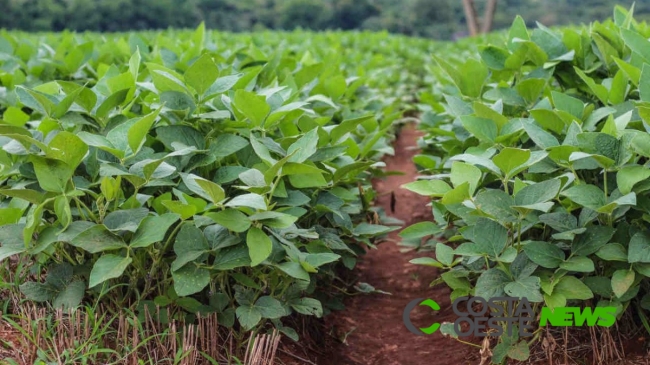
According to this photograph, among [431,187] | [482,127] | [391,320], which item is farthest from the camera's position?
[391,320]

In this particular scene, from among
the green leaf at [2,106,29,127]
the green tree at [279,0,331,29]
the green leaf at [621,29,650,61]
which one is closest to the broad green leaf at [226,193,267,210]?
the green leaf at [2,106,29,127]

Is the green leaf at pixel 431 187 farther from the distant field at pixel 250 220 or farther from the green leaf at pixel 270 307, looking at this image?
the green leaf at pixel 270 307

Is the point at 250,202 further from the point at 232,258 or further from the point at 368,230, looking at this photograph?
the point at 368,230

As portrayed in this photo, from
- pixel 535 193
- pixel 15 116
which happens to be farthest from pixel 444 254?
pixel 15 116

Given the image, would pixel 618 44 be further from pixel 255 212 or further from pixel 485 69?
pixel 255 212

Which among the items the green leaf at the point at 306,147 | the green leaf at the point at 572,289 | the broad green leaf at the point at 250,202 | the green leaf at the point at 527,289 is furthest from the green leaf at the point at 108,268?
the green leaf at the point at 572,289

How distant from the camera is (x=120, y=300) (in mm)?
2057

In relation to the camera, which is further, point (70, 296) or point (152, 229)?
point (70, 296)

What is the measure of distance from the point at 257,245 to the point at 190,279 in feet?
0.78

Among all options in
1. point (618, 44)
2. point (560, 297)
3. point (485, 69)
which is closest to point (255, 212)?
point (560, 297)

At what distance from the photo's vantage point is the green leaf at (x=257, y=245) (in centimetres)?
178

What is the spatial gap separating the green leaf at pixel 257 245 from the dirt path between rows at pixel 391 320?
851 millimetres

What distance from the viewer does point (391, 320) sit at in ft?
9.60

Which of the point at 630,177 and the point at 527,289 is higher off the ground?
the point at 630,177
